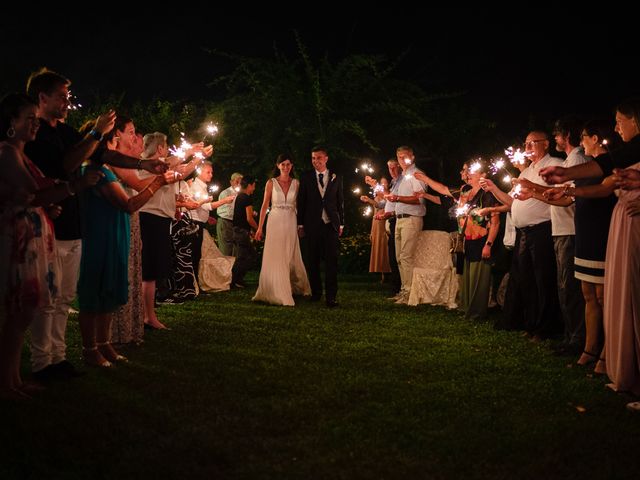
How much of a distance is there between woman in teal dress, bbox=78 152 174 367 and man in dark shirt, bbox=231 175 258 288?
298 inches

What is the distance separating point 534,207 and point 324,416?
4210 millimetres

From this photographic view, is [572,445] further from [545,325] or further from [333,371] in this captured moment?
[545,325]

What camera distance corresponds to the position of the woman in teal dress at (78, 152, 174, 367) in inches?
243

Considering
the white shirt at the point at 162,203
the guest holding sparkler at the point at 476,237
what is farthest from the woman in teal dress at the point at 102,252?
the guest holding sparkler at the point at 476,237

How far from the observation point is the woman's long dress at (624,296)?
5.27m

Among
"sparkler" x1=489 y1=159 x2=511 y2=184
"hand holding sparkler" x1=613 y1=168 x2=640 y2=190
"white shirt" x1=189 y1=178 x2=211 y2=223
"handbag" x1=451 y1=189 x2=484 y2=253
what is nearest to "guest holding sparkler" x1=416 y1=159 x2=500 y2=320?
"handbag" x1=451 y1=189 x2=484 y2=253

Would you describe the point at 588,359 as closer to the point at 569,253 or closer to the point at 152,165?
the point at 569,253

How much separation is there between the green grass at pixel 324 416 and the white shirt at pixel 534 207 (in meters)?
1.39

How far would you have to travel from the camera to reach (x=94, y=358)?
6.24m

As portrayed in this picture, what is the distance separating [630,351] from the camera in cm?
536

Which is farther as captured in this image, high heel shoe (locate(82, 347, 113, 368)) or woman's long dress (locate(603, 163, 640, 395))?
high heel shoe (locate(82, 347, 113, 368))

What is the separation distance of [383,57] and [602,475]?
15969 millimetres

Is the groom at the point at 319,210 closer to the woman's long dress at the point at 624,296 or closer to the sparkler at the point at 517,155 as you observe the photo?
the sparkler at the point at 517,155

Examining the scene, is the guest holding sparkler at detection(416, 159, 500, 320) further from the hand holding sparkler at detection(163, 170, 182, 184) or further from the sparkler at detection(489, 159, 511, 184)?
the hand holding sparkler at detection(163, 170, 182, 184)
